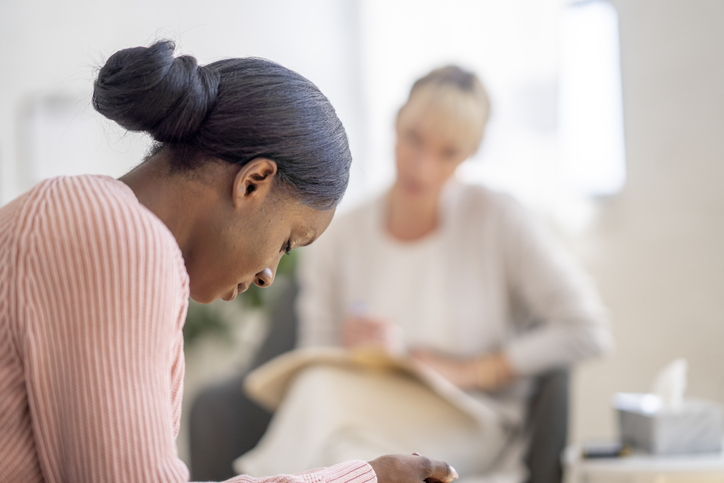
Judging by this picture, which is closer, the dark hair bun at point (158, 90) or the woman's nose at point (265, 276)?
the dark hair bun at point (158, 90)

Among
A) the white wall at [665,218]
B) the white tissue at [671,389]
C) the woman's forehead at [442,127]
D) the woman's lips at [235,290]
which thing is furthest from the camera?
the white wall at [665,218]

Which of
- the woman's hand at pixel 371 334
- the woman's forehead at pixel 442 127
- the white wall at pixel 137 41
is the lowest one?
the woman's hand at pixel 371 334

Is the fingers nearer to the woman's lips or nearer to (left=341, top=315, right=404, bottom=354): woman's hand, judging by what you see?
the woman's lips

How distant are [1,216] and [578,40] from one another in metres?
2.33

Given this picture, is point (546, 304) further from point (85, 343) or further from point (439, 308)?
point (85, 343)

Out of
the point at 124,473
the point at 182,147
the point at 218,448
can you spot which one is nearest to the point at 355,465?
the point at 124,473

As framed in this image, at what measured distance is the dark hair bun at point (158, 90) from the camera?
63cm

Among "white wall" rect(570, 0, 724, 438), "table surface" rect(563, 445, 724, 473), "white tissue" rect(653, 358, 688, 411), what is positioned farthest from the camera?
"white wall" rect(570, 0, 724, 438)

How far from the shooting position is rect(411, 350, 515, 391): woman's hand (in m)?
1.65

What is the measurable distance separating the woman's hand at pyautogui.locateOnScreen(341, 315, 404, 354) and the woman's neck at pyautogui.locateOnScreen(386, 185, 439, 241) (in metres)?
0.30

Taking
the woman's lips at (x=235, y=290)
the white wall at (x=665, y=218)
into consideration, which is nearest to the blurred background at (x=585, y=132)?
the white wall at (x=665, y=218)

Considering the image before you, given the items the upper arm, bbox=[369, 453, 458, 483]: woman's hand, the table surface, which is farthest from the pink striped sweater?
the table surface

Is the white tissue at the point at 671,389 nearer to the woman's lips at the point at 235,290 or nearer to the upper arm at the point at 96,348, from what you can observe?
the woman's lips at the point at 235,290

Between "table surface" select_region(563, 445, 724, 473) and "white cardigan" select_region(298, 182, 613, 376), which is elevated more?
"white cardigan" select_region(298, 182, 613, 376)
